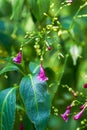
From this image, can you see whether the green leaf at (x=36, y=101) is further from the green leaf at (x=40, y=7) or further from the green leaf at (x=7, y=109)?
the green leaf at (x=40, y=7)

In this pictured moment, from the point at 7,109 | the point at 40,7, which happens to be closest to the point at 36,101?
the point at 7,109

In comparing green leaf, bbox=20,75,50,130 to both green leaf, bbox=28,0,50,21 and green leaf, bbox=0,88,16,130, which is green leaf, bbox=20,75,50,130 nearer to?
green leaf, bbox=0,88,16,130

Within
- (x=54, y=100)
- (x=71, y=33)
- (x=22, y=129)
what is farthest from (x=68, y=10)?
(x=22, y=129)

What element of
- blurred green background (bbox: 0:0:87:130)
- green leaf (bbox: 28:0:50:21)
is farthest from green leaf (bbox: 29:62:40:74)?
green leaf (bbox: 28:0:50:21)

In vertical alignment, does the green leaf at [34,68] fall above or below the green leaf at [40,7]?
below

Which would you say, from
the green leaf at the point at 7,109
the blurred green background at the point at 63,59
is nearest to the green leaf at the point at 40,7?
the blurred green background at the point at 63,59

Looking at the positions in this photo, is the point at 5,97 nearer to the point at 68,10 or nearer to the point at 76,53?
the point at 76,53
